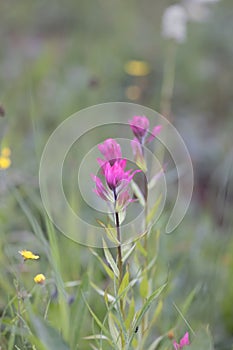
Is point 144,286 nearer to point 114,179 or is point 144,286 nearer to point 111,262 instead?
point 111,262

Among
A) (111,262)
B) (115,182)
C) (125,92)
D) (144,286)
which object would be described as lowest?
(125,92)

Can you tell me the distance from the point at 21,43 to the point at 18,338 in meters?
2.23

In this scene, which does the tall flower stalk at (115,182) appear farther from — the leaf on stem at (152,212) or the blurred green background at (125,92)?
the blurred green background at (125,92)

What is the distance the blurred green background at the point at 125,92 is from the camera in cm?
150

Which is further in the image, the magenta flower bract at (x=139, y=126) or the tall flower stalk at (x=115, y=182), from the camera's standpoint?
the magenta flower bract at (x=139, y=126)

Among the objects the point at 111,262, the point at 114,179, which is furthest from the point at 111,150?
the point at 111,262

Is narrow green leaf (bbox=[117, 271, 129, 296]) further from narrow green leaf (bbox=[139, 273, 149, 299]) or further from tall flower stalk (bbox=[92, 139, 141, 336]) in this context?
narrow green leaf (bbox=[139, 273, 149, 299])

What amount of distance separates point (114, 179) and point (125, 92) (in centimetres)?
184

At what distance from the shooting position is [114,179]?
32.5 inches

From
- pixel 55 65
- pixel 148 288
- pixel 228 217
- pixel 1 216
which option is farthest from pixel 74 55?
pixel 148 288

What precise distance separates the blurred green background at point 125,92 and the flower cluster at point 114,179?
438mm

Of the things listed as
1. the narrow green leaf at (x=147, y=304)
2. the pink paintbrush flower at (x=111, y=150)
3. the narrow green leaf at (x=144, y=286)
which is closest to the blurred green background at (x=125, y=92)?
the narrow green leaf at (x=144, y=286)

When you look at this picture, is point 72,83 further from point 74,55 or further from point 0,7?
point 0,7

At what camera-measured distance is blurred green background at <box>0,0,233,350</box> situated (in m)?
1.50
